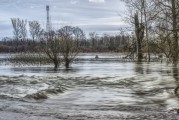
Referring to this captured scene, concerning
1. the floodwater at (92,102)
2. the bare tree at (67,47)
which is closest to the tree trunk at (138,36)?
the bare tree at (67,47)

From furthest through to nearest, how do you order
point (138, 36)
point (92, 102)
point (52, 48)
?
point (138, 36) < point (52, 48) < point (92, 102)

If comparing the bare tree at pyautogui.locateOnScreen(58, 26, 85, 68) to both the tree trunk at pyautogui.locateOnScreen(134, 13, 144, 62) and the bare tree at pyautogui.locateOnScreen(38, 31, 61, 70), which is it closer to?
the bare tree at pyautogui.locateOnScreen(38, 31, 61, 70)

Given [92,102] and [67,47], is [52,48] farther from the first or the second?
[92,102]

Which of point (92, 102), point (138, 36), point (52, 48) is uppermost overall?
point (138, 36)

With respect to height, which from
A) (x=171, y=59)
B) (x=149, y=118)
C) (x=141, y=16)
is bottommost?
(x=149, y=118)

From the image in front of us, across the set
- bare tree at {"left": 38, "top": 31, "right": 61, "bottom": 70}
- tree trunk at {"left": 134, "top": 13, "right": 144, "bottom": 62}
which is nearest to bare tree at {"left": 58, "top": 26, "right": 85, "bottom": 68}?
bare tree at {"left": 38, "top": 31, "right": 61, "bottom": 70}

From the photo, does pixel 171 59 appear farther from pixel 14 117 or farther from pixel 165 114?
pixel 14 117

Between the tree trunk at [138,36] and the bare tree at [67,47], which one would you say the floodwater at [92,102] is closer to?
the bare tree at [67,47]

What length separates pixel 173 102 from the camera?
1502cm

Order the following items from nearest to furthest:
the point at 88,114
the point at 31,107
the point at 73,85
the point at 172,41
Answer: the point at 88,114, the point at 31,107, the point at 73,85, the point at 172,41

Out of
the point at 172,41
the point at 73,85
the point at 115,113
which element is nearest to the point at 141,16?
the point at 172,41

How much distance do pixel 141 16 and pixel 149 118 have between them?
45.0 m

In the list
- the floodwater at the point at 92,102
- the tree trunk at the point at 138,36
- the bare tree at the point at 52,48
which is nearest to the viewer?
the floodwater at the point at 92,102

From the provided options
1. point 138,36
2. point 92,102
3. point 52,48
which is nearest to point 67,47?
point 52,48
